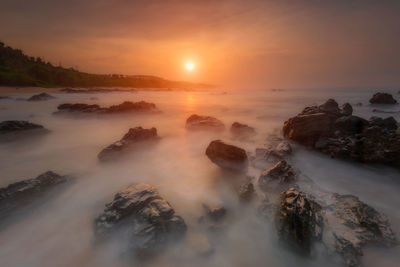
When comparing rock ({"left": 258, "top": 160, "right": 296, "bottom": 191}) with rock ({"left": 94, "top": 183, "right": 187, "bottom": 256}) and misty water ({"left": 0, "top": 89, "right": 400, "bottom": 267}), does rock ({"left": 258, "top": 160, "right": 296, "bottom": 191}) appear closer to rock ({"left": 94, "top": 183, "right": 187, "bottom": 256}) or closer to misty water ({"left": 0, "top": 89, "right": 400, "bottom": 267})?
misty water ({"left": 0, "top": 89, "right": 400, "bottom": 267})

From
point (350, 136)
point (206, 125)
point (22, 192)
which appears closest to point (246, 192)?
point (22, 192)

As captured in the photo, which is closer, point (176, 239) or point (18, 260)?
point (18, 260)

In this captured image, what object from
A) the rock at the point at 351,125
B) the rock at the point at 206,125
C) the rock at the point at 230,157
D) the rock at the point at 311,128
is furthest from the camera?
the rock at the point at 206,125

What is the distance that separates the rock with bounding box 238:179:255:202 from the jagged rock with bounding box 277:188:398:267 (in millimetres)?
751

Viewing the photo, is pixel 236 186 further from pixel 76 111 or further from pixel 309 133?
pixel 76 111

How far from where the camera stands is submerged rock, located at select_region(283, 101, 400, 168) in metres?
5.57

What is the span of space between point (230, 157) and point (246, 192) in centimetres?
154

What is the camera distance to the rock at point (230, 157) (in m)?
5.40

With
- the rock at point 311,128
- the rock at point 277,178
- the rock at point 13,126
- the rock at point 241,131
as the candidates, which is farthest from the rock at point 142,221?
the rock at point 13,126

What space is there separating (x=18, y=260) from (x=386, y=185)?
26.4 ft

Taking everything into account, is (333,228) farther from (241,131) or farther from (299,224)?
(241,131)

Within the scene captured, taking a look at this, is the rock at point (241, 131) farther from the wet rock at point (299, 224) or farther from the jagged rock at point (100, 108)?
the jagged rock at point (100, 108)

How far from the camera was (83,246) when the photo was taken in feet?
9.68

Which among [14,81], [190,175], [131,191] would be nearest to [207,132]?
[190,175]
